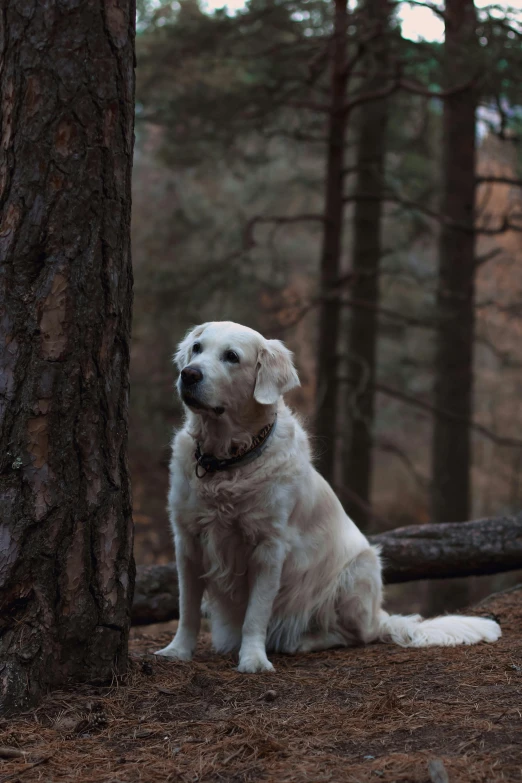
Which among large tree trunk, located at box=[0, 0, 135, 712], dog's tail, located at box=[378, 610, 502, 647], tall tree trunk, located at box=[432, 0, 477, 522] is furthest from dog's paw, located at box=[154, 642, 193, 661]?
tall tree trunk, located at box=[432, 0, 477, 522]

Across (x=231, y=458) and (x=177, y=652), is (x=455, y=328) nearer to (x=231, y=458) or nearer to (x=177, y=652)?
(x=231, y=458)

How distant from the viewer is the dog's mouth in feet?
13.6

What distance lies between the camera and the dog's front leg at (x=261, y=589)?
4.27m

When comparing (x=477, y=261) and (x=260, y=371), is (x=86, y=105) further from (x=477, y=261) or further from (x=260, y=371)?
(x=477, y=261)

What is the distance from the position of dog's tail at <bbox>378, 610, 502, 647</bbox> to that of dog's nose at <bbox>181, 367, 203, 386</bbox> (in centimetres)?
205

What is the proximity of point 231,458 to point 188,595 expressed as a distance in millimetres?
844

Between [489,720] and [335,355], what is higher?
[335,355]

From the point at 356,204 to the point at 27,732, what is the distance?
1092cm

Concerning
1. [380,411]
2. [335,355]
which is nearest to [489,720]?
[335,355]

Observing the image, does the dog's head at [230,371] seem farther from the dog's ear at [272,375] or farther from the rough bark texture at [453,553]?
the rough bark texture at [453,553]

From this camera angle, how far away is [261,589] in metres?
4.33

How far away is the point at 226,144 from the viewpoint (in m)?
10.6

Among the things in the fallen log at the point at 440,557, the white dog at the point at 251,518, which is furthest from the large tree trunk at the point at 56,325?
the fallen log at the point at 440,557

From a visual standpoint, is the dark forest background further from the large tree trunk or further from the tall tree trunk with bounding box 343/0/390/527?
the large tree trunk
